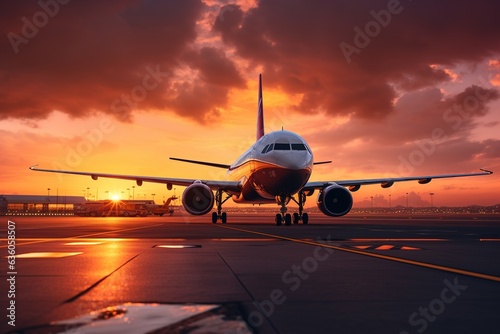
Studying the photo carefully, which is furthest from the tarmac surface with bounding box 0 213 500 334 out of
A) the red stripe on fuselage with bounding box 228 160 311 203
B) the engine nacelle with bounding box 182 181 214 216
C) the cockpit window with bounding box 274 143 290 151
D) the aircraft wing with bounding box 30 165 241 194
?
the aircraft wing with bounding box 30 165 241 194

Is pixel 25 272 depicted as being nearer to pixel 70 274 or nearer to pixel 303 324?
pixel 70 274

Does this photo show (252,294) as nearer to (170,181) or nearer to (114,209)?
(170,181)

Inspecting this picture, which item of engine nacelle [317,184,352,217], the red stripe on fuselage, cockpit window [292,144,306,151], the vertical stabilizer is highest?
the vertical stabilizer

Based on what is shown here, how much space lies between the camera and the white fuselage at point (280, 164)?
25828 mm

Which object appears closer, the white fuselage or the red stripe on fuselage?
the white fuselage

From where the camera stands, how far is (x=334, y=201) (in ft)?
94.5

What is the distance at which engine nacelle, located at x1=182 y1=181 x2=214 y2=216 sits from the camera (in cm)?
2903

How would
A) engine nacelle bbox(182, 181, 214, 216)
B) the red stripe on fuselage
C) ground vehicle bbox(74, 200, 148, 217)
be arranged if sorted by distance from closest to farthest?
the red stripe on fuselage, engine nacelle bbox(182, 181, 214, 216), ground vehicle bbox(74, 200, 148, 217)

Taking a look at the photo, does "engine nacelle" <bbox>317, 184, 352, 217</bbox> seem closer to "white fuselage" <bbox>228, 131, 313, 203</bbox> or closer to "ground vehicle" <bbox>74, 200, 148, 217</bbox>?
"white fuselage" <bbox>228, 131, 313, 203</bbox>

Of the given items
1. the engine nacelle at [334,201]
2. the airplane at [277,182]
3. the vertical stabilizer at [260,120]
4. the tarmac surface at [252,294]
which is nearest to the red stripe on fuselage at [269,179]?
the airplane at [277,182]

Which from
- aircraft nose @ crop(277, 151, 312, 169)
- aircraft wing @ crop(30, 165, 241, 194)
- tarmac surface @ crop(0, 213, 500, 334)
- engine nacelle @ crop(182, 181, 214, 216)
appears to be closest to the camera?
tarmac surface @ crop(0, 213, 500, 334)

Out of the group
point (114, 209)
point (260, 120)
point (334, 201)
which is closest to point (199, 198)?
point (334, 201)

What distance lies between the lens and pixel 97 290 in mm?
6090

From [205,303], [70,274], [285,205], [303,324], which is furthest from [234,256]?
[285,205]
